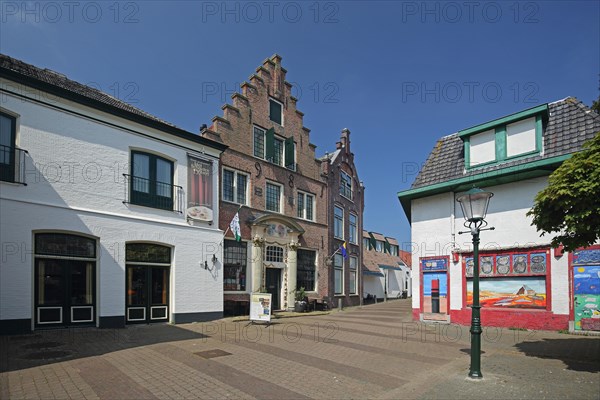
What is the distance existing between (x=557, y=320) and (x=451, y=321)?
12.0 ft

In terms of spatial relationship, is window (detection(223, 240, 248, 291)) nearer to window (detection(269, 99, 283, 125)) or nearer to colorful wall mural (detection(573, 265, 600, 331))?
window (detection(269, 99, 283, 125))

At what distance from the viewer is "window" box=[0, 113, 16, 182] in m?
11.3

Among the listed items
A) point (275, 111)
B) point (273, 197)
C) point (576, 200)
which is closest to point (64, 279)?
point (273, 197)

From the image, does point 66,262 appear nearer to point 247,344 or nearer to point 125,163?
point 125,163

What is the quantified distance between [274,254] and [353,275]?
10469 millimetres

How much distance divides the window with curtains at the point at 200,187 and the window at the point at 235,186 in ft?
5.41

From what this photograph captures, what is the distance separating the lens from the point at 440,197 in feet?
53.0

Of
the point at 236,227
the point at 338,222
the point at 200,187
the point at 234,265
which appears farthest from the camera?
the point at 338,222

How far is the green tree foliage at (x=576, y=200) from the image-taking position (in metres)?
6.88

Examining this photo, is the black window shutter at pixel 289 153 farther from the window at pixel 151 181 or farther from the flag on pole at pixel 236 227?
the window at pixel 151 181

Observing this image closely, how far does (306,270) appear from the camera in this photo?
927 inches

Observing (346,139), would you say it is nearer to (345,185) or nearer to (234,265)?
(345,185)

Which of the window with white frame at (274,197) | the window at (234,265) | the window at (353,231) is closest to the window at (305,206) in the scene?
the window with white frame at (274,197)

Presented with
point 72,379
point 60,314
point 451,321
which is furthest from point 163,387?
point 451,321
